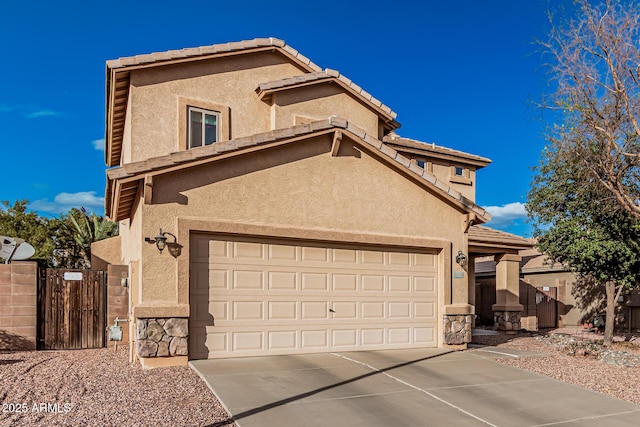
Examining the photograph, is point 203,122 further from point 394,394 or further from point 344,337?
point 394,394

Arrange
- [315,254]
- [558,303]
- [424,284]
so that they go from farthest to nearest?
[558,303], [424,284], [315,254]

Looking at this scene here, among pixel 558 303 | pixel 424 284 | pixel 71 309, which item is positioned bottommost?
pixel 558 303

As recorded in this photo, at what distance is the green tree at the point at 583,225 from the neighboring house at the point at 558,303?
12.7 ft

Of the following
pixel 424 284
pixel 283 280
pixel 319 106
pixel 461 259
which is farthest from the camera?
pixel 319 106

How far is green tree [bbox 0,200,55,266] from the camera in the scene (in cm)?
2364

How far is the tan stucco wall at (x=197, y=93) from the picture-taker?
1269cm

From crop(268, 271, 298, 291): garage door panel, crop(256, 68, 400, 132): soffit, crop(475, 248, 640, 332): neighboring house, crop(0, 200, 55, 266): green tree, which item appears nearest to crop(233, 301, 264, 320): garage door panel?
crop(268, 271, 298, 291): garage door panel

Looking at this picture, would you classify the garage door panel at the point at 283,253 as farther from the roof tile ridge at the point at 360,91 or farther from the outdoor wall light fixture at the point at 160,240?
the roof tile ridge at the point at 360,91

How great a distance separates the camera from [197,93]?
1345 centimetres

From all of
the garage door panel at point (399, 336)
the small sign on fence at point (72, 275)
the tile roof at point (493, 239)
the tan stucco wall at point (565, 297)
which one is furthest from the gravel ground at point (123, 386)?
the tan stucco wall at point (565, 297)

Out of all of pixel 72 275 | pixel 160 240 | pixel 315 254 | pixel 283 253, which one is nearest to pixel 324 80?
pixel 315 254

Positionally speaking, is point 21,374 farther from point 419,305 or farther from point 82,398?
point 419,305

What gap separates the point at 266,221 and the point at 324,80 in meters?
6.30

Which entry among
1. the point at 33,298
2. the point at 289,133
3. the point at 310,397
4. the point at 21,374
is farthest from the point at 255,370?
the point at 33,298
